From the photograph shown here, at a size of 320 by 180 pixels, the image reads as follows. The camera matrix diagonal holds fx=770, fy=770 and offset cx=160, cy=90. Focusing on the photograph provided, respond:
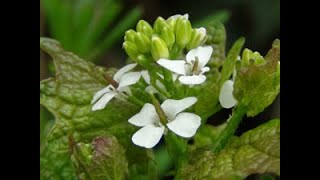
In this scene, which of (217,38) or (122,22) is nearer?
(217,38)

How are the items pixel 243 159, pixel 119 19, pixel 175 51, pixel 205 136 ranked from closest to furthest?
pixel 243 159
pixel 175 51
pixel 205 136
pixel 119 19

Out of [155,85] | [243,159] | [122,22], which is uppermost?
[122,22]

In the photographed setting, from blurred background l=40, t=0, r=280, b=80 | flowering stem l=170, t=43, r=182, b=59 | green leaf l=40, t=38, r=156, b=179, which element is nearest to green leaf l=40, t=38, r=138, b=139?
green leaf l=40, t=38, r=156, b=179

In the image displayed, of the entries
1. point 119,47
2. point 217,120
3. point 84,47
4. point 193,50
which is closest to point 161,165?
point 84,47

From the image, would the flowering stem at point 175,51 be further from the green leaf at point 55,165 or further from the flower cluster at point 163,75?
the green leaf at point 55,165

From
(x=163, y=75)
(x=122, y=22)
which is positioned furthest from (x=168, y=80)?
(x=122, y=22)

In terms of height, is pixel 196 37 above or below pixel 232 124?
above

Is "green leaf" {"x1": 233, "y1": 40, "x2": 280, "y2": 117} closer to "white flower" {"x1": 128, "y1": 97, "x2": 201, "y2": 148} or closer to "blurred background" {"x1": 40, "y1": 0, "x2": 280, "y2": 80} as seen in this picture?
"white flower" {"x1": 128, "y1": 97, "x2": 201, "y2": 148}

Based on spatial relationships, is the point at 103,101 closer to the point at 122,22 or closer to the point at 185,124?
the point at 185,124
